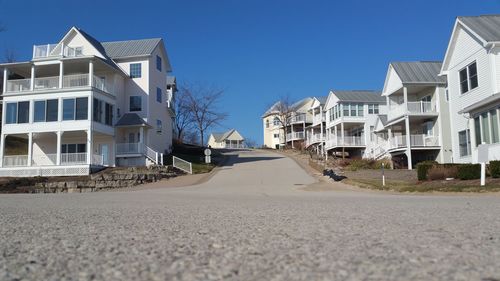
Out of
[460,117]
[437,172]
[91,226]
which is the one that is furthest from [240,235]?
[460,117]

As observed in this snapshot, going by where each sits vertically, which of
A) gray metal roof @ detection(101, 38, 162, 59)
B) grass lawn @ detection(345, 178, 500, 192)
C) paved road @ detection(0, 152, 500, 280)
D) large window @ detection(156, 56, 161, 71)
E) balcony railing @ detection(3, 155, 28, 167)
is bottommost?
paved road @ detection(0, 152, 500, 280)

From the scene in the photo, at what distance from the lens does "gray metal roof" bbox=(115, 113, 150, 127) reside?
38812mm

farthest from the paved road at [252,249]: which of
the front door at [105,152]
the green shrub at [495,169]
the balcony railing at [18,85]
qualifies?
the balcony railing at [18,85]

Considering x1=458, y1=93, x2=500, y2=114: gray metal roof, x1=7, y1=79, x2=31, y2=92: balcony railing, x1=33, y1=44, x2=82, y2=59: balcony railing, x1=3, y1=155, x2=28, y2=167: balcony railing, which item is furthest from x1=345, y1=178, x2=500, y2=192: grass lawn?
x1=7, y1=79, x2=31, y2=92: balcony railing

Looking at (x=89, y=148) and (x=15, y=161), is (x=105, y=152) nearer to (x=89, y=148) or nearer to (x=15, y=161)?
(x=89, y=148)

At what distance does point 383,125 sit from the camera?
41.3 metres

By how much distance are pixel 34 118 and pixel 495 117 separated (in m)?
32.9

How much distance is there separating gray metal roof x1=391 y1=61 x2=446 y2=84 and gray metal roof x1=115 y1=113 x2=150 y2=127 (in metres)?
21.8

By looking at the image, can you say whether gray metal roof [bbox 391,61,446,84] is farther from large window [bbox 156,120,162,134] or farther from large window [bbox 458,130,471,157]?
large window [bbox 156,120,162,134]

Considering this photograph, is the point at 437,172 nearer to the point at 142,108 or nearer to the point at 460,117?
the point at 460,117

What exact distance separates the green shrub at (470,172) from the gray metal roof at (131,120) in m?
26.4

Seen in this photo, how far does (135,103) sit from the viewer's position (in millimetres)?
41531

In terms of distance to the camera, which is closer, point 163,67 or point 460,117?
point 460,117

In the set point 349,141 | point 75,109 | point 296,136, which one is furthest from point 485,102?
point 296,136
